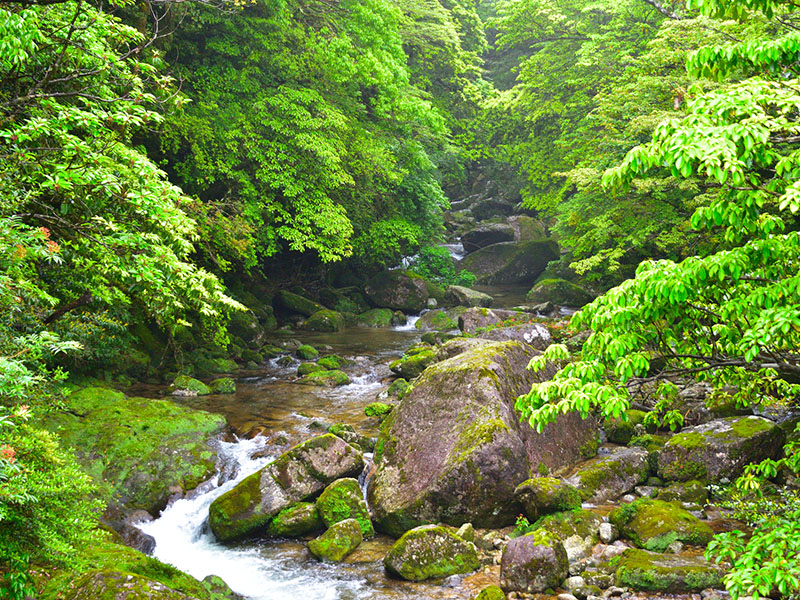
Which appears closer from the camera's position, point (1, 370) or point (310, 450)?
point (1, 370)

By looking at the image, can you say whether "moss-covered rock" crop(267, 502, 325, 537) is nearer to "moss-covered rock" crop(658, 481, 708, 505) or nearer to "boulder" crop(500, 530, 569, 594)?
"boulder" crop(500, 530, 569, 594)

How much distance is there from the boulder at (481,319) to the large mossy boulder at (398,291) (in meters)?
6.87

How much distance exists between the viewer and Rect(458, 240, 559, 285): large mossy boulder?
1280 inches

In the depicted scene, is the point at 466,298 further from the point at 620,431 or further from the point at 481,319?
the point at 620,431

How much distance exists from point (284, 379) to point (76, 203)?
10723 millimetres

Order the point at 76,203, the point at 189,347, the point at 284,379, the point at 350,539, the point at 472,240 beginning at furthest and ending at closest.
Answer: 1. the point at 472,240
2. the point at 189,347
3. the point at 284,379
4. the point at 350,539
5. the point at 76,203

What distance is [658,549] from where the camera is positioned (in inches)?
247

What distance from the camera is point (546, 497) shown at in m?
7.14

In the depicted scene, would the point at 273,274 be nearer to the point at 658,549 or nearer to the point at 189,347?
the point at 189,347

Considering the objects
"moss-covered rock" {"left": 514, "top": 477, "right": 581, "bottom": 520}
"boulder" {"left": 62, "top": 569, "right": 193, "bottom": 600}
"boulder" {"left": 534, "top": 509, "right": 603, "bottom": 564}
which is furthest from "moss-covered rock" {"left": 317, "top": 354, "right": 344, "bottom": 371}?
"boulder" {"left": 62, "top": 569, "right": 193, "bottom": 600}

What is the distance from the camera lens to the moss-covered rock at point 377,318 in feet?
80.4

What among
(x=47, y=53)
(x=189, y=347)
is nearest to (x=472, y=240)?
(x=189, y=347)

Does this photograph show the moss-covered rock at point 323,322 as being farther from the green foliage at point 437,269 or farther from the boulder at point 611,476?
the boulder at point 611,476

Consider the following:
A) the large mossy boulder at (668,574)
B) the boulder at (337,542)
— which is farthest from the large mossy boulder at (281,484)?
the large mossy boulder at (668,574)
